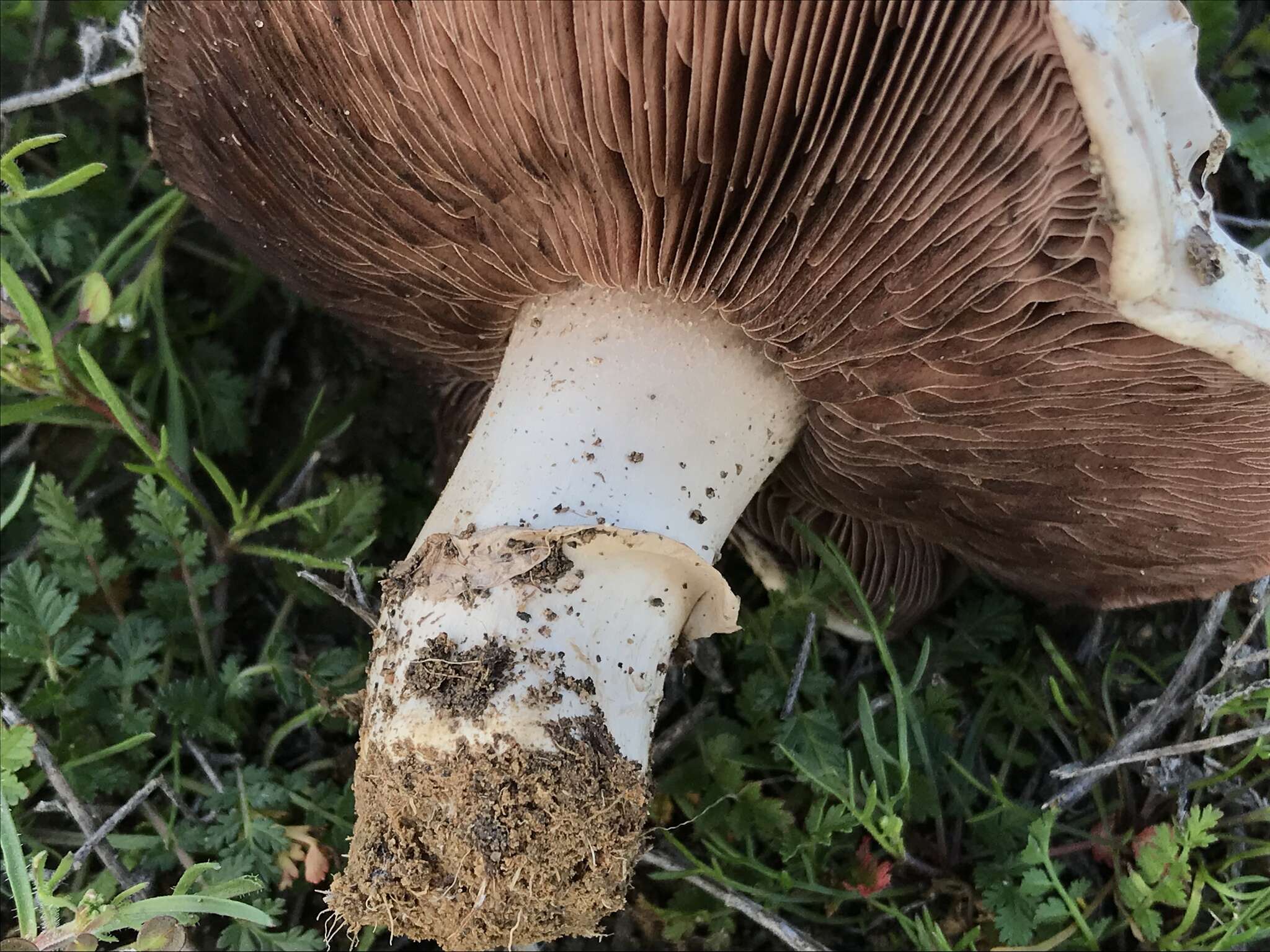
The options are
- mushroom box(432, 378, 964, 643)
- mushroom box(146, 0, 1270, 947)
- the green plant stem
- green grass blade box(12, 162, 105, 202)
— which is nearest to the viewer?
mushroom box(146, 0, 1270, 947)

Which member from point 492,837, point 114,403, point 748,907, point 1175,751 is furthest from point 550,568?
point 1175,751

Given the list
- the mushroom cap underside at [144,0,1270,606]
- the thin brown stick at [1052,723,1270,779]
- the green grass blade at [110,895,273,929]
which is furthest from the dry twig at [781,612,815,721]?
the green grass blade at [110,895,273,929]

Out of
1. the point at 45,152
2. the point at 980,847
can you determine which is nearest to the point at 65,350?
the point at 45,152

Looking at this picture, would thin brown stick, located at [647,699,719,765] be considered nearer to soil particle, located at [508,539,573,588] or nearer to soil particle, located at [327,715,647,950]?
soil particle, located at [327,715,647,950]

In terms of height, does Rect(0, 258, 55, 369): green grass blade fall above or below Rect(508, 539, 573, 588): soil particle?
above

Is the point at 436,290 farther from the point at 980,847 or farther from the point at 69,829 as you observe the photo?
the point at 980,847

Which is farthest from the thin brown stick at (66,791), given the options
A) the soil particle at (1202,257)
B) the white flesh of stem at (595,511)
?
the soil particle at (1202,257)
